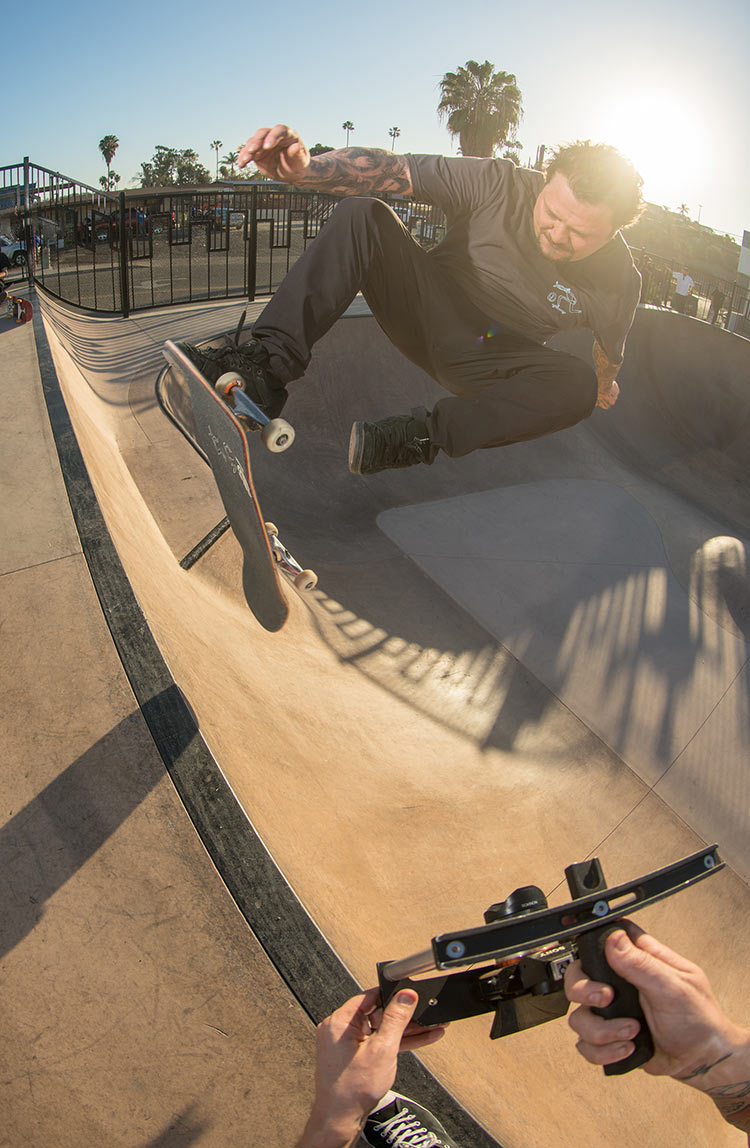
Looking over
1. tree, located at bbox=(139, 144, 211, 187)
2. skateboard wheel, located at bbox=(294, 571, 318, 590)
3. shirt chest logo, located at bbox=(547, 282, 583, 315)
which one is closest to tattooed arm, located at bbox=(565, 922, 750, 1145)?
skateboard wheel, located at bbox=(294, 571, 318, 590)

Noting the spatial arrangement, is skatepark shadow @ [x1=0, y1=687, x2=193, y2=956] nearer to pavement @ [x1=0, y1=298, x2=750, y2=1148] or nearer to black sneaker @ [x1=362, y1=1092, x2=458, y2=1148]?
pavement @ [x1=0, y1=298, x2=750, y2=1148]

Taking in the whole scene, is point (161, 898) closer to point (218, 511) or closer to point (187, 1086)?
point (187, 1086)

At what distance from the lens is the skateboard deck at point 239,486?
285cm

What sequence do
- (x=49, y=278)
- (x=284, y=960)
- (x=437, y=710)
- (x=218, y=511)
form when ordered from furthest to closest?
1. (x=49, y=278)
2. (x=218, y=511)
3. (x=437, y=710)
4. (x=284, y=960)

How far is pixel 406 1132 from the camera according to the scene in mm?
1854

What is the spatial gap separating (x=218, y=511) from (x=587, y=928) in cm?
415

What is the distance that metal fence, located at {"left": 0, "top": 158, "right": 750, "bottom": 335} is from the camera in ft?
29.1

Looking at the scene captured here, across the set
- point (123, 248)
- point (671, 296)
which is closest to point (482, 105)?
point (671, 296)

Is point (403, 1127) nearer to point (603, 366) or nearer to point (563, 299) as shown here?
point (563, 299)

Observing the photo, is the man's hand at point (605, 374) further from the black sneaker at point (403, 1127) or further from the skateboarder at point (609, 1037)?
the black sneaker at point (403, 1127)

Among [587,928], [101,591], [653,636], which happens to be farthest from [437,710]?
[587,928]

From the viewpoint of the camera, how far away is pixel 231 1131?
1.62 metres

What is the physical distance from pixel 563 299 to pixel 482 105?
46.3 metres

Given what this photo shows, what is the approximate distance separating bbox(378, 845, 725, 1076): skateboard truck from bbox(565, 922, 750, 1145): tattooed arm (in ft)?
0.07
